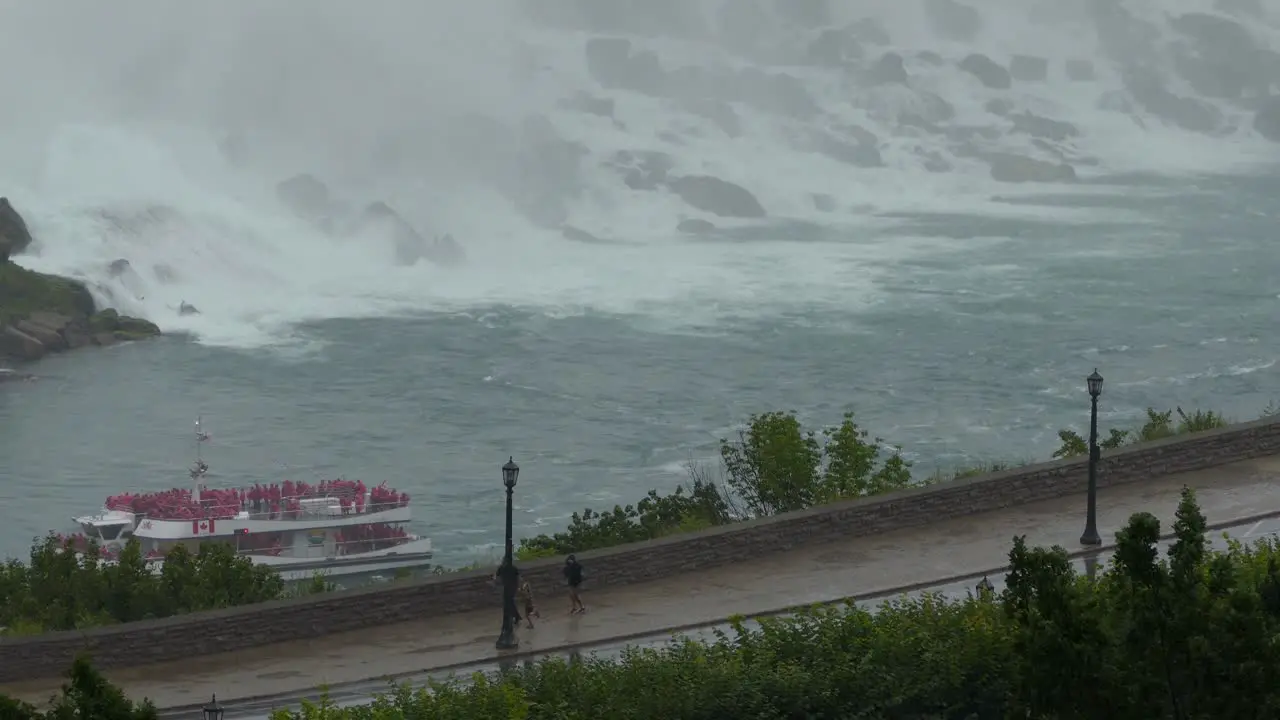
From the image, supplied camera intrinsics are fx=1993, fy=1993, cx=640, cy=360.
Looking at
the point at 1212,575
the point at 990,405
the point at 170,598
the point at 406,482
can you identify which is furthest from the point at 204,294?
the point at 1212,575

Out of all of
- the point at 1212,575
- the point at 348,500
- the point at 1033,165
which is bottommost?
the point at 1212,575

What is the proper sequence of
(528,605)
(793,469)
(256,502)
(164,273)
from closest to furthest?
1. (528,605)
2. (793,469)
3. (256,502)
4. (164,273)

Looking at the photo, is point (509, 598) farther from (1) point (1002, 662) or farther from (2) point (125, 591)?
(1) point (1002, 662)

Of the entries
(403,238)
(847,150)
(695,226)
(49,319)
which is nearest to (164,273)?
(49,319)

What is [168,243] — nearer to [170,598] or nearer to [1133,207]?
[1133,207]

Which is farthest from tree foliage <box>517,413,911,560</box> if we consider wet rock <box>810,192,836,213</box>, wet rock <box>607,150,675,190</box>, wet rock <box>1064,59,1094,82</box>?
wet rock <box>1064,59,1094,82</box>

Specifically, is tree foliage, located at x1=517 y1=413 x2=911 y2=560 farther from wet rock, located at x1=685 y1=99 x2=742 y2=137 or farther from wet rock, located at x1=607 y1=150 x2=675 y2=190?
wet rock, located at x1=685 y1=99 x2=742 y2=137
